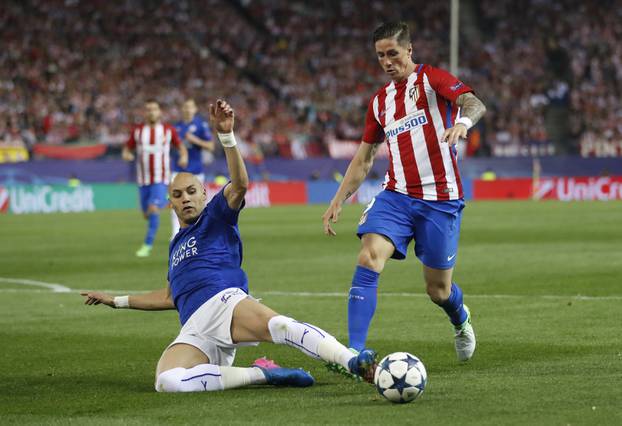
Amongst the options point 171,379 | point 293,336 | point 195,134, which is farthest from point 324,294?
point 195,134

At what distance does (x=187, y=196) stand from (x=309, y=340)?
55.8 inches

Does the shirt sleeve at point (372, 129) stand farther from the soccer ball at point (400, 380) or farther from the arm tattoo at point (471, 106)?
the soccer ball at point (400, 380)

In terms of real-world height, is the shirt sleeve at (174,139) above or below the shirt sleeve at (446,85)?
below

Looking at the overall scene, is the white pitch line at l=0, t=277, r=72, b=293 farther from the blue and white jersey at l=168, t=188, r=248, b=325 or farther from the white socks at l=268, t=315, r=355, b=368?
the white socks at l=268, t=315, r=355, b=368

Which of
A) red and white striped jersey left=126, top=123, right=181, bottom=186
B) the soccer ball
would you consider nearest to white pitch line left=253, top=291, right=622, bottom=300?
the soccer ball

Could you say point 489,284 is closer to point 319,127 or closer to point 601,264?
point 601,264

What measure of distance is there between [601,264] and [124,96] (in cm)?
2745

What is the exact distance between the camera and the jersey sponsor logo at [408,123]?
830 cm

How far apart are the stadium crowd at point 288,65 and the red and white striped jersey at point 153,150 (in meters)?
16.5

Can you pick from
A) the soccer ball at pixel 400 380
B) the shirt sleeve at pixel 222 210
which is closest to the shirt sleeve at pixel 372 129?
the shirt sleeve at pixel 222 210

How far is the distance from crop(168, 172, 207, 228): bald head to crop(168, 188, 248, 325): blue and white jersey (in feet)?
0.19

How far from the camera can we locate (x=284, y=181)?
124ft

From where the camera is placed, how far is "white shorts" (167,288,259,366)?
23.8 feet

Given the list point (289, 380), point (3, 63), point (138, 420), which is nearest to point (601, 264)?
point (289, 380)
